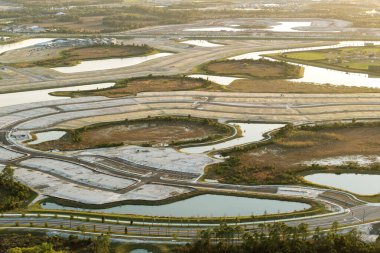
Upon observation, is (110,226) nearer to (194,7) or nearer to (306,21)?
(306,21)

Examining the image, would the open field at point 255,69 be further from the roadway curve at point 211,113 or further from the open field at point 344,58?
the roadway curve at point 211,113

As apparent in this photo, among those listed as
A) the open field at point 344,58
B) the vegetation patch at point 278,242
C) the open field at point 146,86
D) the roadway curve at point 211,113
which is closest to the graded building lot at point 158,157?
the roadway curve at point 211,113

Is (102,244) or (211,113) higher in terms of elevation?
(211,113)

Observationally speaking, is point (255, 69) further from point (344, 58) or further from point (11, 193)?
point (11, 193)

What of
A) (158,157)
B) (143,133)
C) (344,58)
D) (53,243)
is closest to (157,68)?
(344,58)

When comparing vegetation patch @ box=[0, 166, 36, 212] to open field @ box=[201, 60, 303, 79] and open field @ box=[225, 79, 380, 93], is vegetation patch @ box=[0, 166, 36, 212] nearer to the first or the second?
open field @ box=[225, 79, 380, 93]

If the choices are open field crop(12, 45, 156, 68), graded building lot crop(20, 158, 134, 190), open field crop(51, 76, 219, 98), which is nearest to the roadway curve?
graded building lot crop(20, 158, 134, 190)
